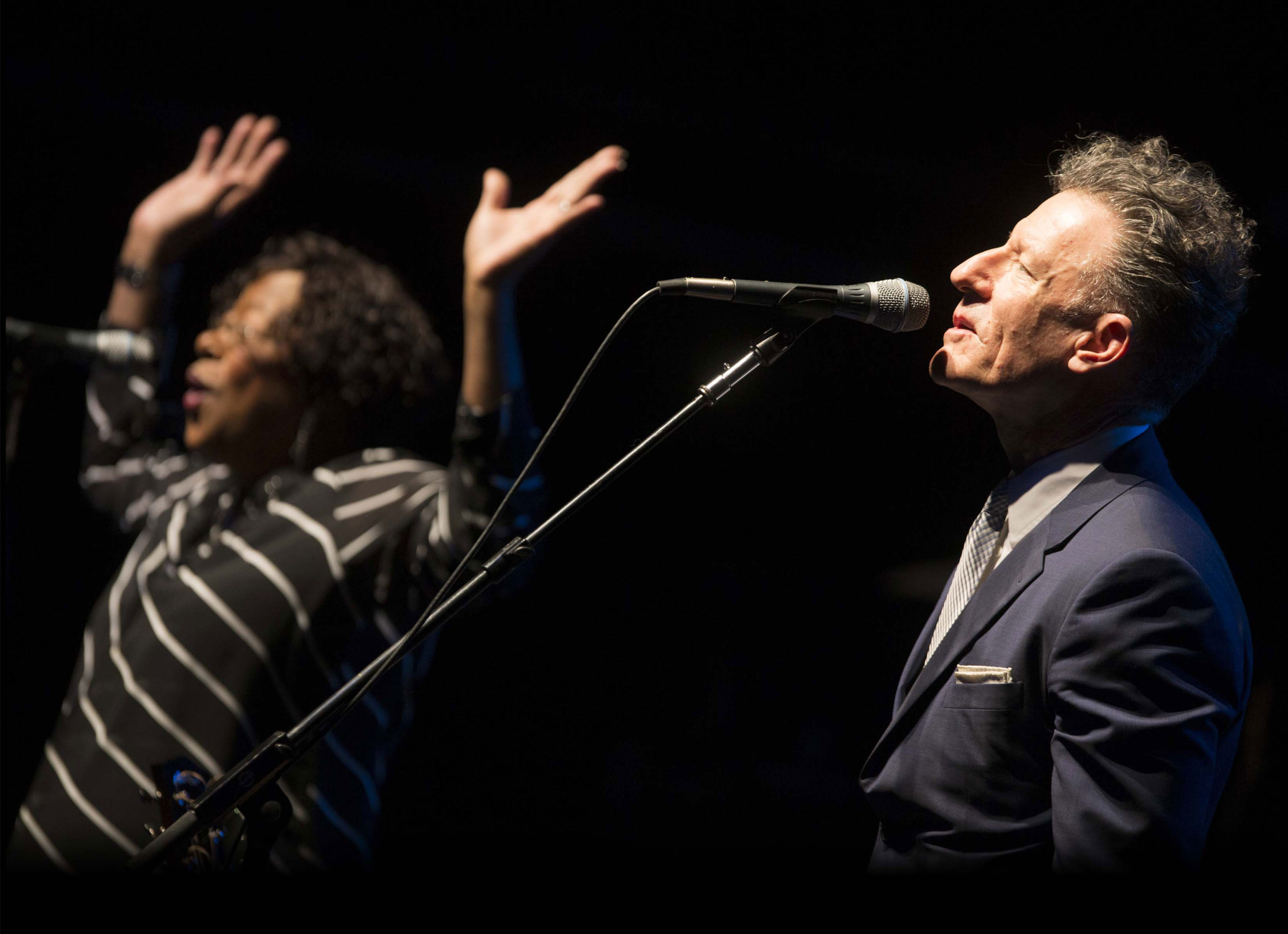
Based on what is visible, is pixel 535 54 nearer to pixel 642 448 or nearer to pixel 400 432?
pixel 400 432

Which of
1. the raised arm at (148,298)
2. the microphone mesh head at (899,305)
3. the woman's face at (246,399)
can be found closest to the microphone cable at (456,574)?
the microphone mesh head at (899,305)

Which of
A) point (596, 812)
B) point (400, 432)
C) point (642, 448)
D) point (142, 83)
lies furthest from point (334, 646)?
point (142, 83)

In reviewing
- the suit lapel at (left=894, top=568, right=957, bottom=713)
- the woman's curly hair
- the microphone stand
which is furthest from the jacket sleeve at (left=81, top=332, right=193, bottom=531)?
the suit lapel at (left=894, top=568, right=957, bottom=713)

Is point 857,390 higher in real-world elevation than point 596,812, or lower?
higher

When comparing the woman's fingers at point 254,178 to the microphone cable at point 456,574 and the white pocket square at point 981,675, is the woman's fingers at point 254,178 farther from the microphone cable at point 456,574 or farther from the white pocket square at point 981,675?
the white pocket square at point 981,675

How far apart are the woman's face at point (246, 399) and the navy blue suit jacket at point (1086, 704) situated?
191 cm

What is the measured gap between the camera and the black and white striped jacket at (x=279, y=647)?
7.67 feet

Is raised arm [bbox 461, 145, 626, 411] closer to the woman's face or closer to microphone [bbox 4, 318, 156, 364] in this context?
microphone [bbox 4, 318, 156, 364]

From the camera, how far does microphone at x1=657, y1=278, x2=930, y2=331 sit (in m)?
1.51

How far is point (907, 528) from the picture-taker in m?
3.12

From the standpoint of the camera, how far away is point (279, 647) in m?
2.44

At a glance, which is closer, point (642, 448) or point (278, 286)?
point (642, 448)

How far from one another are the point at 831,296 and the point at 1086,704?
640 mm

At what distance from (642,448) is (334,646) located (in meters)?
1.30
